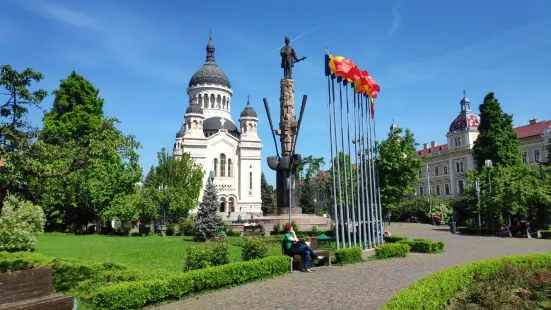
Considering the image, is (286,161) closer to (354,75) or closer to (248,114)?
(354,75)

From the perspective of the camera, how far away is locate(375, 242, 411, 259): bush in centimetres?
1395

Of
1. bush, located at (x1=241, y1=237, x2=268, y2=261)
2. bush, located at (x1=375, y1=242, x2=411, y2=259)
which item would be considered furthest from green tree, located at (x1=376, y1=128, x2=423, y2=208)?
bush, located at (x1=241, y1=237, x2=268, y2=261)

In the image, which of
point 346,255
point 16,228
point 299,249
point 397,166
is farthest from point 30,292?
point 397,166

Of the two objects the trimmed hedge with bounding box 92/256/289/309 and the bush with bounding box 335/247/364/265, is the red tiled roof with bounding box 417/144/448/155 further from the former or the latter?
the trimmed hedge with bounding box 92/256/289/309

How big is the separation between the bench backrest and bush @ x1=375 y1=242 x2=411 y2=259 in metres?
9.90

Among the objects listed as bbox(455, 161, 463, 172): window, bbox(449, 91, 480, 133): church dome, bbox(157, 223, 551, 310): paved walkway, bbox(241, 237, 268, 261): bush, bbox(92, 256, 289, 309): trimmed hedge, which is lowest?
bbox(157, 223, 551, 310): paved walkway

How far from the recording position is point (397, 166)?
31984 millimetres

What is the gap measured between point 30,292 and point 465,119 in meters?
64.1

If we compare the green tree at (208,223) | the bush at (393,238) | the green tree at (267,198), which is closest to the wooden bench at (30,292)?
the bush at (393,238)

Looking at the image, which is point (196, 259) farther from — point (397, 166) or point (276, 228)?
point (397, 166)

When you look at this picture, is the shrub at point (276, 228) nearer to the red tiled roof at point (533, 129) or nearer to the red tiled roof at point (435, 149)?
the red tiled roof at point (533, 129)

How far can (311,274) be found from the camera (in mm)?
11078

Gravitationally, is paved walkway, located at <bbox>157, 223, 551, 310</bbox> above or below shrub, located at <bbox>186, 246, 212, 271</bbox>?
below

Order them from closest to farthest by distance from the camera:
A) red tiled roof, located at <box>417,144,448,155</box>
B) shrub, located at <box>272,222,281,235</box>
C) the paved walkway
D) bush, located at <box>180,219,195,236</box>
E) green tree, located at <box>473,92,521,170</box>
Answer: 1. the paved walkway
2. shrub, located at <box>272,222,281,235</box>
3. bush, located at <box>180,219,195,236</box>
4. green tree, located at <box>473,92,521,170</box>
5. red tiled roof, located at <box>417,144,448,155</box>
